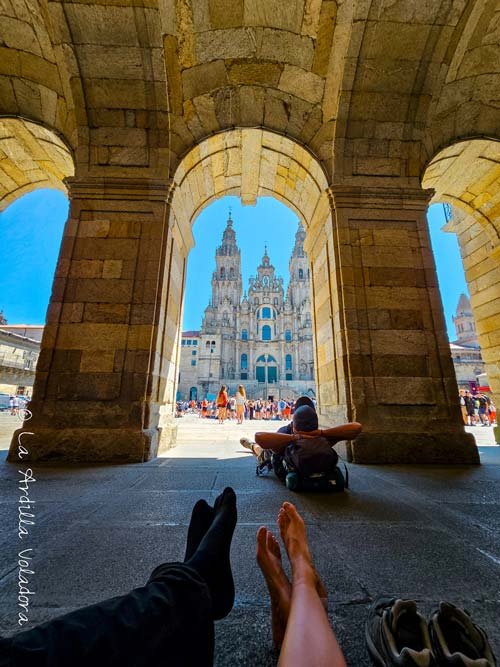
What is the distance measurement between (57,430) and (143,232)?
10.4ft

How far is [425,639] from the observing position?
794 mm

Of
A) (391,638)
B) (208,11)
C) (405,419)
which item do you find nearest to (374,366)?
(405,419)

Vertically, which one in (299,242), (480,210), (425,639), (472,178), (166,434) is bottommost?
(425,639)

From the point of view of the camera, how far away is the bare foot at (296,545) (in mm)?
1126

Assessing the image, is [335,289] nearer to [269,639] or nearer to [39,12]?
[269,639]

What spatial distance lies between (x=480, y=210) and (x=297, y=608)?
27.3ft

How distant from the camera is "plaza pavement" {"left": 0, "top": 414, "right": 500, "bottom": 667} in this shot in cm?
107

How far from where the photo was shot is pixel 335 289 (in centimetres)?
478

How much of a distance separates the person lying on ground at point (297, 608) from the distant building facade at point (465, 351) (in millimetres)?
37542

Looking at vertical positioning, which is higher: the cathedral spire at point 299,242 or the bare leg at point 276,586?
the cathedral spire at point 299,242

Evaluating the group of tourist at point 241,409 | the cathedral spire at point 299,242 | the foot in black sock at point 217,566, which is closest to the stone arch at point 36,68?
the foot in black sock at point 217,566

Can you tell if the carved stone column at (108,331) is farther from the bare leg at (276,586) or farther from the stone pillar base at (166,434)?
the bare leg at (276,586)

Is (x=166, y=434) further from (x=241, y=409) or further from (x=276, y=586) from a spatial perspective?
(x=241, y=409)

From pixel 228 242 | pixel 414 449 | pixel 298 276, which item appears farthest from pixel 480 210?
pixel 228 242
